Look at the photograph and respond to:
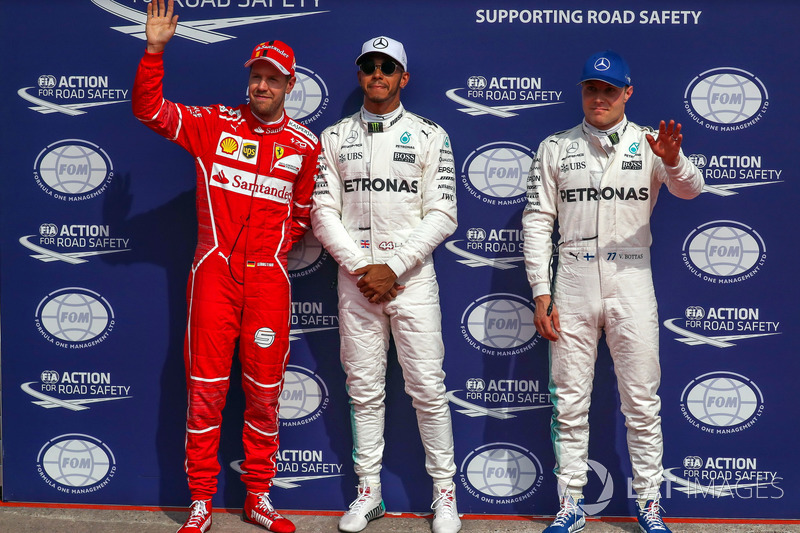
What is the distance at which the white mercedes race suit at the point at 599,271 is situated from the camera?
10.1ft

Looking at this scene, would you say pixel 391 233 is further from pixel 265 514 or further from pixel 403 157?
pixel 265 514

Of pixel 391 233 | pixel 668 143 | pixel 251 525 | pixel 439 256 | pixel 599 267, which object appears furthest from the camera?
pixel 439 256

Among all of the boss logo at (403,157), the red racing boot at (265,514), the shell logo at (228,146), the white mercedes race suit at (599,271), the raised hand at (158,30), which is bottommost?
the red racing boot at (265,514)

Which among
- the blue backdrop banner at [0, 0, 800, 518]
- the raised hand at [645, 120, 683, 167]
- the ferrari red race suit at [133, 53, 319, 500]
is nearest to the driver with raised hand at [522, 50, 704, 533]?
the raised hand at [645, 120, 683, 167]

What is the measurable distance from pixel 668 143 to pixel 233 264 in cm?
185

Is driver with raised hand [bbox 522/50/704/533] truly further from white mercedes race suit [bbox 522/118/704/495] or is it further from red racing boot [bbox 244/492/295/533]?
red racing boot [bbox 244/492/295/533]

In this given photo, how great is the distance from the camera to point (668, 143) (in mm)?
2832

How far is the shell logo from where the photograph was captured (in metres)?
3.18

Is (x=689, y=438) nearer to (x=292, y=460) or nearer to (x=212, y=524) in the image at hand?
(x=292, y=460)

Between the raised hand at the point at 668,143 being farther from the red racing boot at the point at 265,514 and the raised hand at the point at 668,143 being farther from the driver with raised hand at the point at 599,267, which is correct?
the red racing boot at the point at 265,514

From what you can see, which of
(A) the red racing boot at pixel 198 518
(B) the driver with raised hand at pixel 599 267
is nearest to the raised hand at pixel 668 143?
(B) the driver with raised hand at pixel 599 267

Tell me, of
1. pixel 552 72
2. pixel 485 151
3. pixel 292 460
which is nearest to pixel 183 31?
pixel 485 151

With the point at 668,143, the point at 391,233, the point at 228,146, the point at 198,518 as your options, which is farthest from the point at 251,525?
the point at 668,143

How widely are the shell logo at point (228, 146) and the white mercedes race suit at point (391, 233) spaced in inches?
15.2
